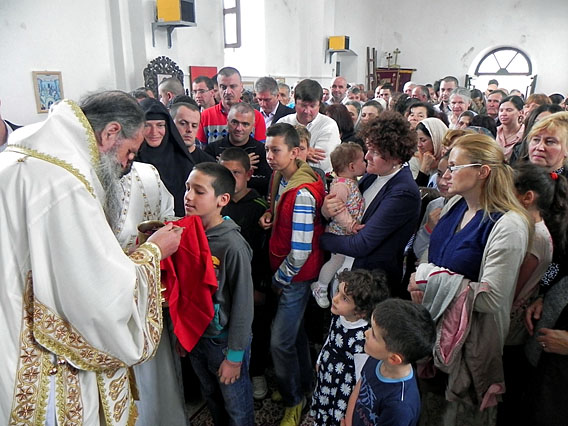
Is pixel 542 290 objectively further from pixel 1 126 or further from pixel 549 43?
pixel 549 43

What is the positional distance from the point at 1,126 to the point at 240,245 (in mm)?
2127

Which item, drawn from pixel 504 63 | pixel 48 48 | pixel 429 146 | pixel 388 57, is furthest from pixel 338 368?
pixel 504 63

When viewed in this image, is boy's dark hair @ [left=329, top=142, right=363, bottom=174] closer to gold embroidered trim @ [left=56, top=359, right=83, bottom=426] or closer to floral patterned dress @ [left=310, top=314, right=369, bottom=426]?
floral patterned dress @ [left=310, top=314, right=369, bottom=426]

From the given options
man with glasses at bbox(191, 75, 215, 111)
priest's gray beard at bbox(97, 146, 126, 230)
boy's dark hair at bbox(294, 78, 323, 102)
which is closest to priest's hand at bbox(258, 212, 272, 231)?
priest's gray beard at bbox(97, 146, 126, 230)

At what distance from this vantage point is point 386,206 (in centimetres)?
223

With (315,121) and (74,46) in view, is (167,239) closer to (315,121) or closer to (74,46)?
(315,121)

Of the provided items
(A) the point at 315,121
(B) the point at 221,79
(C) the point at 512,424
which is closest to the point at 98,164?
(C) the point at 512,424

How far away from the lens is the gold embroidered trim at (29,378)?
145 cm

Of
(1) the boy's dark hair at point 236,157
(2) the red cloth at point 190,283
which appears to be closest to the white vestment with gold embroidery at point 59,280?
(2) the red cloth at point 190,283

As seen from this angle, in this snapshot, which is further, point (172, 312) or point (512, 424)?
point (512, 424)

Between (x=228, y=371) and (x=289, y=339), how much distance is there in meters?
0.53

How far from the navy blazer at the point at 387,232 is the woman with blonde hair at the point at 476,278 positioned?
0.73ft

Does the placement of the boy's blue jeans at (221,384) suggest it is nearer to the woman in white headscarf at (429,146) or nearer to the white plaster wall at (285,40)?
the woman in white headscarf at (429,146)

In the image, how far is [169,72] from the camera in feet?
24.5
